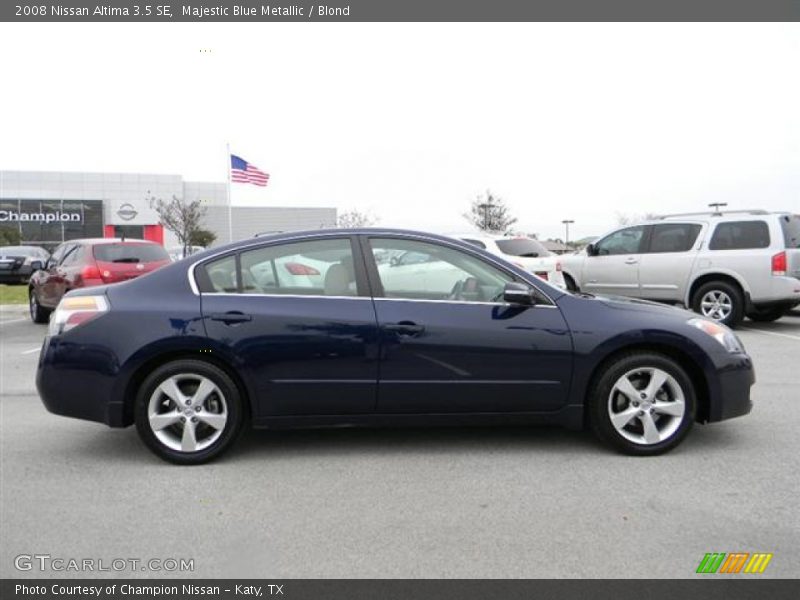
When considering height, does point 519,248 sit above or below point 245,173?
below

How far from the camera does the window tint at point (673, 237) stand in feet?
35.5

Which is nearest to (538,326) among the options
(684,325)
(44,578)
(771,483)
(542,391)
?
(542,391)

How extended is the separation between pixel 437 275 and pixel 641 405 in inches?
62.4

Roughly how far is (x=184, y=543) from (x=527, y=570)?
1.67 m

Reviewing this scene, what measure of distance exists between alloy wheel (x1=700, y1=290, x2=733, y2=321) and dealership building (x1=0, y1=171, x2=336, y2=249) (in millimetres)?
43589

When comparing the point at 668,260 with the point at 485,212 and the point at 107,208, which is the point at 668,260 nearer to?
the point at 485,212

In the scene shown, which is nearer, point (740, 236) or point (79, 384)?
point (79, 384)

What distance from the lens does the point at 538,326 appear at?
13.8 ft

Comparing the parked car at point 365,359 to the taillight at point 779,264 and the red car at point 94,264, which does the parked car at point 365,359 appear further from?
the red car at point 94,264

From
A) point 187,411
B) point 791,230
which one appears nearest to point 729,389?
point 187,411

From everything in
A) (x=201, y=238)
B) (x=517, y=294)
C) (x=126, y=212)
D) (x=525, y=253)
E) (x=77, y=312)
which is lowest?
(x=77, y=312)

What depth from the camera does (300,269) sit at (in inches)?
172

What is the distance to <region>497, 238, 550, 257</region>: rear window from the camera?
11.4 meters

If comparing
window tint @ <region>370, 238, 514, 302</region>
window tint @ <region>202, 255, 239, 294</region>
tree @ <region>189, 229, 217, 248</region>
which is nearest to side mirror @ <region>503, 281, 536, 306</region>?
window tint @ <region>370, 238, 514, 302</region>
